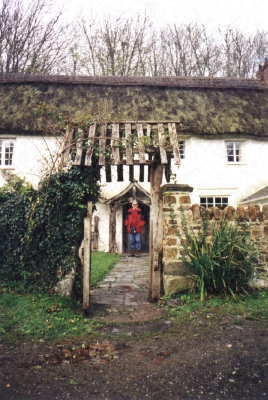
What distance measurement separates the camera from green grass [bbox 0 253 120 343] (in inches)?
170

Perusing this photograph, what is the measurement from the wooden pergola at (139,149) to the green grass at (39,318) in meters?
1.51

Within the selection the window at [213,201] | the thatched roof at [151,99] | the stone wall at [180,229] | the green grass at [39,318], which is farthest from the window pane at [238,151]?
the green grass at [39,318]

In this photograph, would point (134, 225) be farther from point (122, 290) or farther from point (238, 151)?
point (238, 151)

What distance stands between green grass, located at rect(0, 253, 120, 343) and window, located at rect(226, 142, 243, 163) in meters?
10.8

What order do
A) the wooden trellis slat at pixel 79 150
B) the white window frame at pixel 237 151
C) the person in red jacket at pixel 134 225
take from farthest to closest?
the white window frame at pixel 237 151 → the person in red jacket at pixel 134 225 → the wooden trellis slat at pixel 79 150

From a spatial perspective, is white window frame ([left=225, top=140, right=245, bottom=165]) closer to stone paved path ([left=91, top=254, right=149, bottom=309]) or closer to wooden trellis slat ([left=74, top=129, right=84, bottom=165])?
stone paved path ([left=91, top=254, right=149, bottom=309])

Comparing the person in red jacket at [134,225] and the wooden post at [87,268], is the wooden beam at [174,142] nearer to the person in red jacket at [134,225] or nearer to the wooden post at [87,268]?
the wooden post at [87,268]

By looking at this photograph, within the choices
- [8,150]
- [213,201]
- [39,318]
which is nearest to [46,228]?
[39,318]

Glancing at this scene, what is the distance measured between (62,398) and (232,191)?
1224 centimetres

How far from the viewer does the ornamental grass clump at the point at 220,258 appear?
5727mm

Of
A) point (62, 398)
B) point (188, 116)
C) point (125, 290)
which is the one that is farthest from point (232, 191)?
point (62, 398)

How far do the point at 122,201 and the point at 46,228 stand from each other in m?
7.84

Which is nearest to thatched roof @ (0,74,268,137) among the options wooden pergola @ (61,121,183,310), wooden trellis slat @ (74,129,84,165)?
wooden pergola @ (61,121,183,310)

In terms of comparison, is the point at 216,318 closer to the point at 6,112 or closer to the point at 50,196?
the point at 50,196
